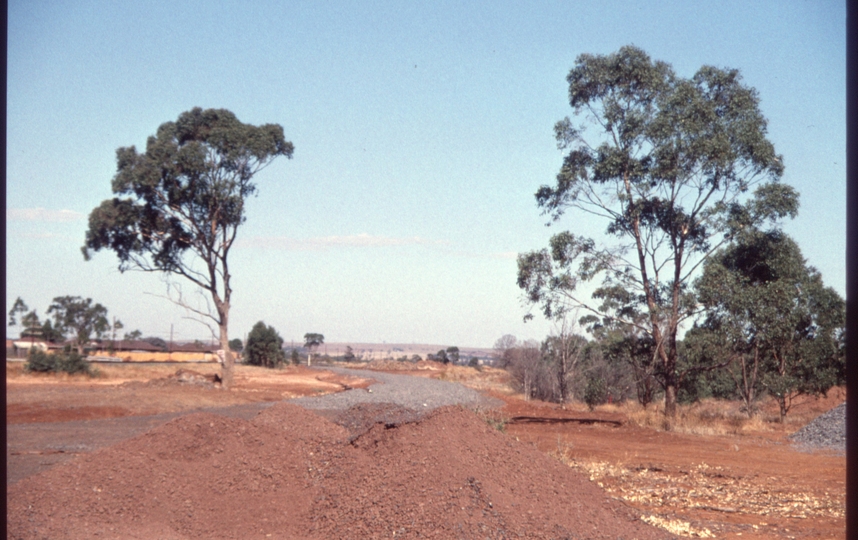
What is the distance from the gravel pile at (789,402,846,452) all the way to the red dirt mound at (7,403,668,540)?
36.8 feet

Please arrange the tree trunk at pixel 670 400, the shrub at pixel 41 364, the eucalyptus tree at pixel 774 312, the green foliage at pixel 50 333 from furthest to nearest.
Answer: the green foliage at pixel 50 333, the shrub at pixel 41 364, the tree trunk at pixel 670 400, the eucalyptus tree at pixel 774 312

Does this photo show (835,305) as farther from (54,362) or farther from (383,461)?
(54,362)

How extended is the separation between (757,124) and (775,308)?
5022 mm

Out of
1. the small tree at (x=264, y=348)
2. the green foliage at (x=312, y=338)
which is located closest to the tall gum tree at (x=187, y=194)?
the small tree at (x=264, y=348)

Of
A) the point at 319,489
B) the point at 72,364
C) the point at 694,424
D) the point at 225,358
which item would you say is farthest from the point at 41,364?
the point at 319,489

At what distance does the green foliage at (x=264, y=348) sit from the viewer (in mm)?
64312

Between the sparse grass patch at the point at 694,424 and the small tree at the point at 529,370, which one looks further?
the small tree at the point at 529,370

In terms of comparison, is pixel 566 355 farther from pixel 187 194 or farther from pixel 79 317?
pixel 79 317

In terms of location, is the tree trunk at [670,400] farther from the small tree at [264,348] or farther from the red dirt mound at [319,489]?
the small tree at [264,348]

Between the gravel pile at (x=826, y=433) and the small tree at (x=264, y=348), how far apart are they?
52.4 m

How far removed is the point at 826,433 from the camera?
54.5 ft

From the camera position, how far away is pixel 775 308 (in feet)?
57.6

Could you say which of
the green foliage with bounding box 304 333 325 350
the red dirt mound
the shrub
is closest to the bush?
the shrub

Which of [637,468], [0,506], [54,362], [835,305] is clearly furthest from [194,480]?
[54,362]
